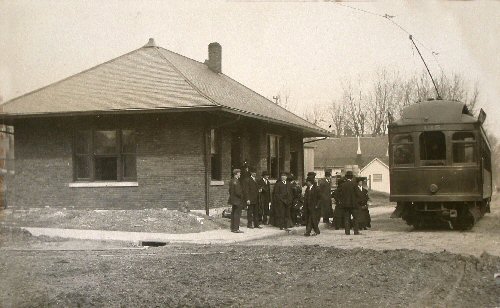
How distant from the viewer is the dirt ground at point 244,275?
7.42 m

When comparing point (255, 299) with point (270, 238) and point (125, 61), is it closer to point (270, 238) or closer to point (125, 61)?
point (270, 238)

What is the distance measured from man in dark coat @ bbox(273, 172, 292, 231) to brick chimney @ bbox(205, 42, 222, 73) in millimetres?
11794

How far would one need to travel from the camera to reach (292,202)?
1831cm

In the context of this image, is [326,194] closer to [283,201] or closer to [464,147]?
[283,201]

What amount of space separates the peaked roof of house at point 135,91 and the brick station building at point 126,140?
4cm

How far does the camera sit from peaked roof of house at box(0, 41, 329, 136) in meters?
18.3

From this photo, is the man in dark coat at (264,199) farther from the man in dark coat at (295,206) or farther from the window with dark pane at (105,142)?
the window with dark pane at (105,142)

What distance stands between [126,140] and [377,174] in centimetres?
5203

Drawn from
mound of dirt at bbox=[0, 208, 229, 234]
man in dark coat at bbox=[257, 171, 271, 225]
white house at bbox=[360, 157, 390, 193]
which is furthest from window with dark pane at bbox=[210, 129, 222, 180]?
white house at bbox=[360, 157, 390, 193]

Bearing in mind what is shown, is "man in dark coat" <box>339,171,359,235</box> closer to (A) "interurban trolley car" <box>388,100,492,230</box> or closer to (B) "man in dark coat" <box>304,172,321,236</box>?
(B) "man in dark coat" <box>304,172,321,236</box>

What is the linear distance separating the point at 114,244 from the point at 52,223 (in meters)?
3.79

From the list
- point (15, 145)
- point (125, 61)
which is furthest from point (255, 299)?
point (125, 61)

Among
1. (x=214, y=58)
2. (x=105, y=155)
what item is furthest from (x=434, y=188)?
(x=214, y=58)

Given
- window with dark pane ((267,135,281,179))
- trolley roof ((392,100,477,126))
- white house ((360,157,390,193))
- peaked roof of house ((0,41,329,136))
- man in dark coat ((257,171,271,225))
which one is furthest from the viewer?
white house ((360,157,390,193))
